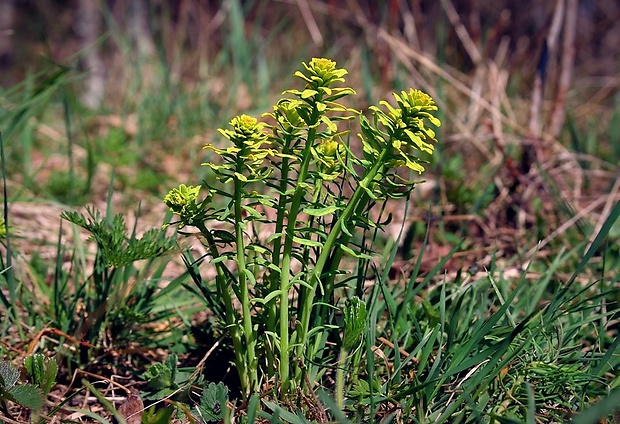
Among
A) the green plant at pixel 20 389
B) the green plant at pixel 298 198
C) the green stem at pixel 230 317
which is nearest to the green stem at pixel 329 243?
the green plant at pixel 298 198

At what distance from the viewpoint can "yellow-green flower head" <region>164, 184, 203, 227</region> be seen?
1.07m

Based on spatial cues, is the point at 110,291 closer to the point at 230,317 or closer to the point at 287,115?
the point at 230,317

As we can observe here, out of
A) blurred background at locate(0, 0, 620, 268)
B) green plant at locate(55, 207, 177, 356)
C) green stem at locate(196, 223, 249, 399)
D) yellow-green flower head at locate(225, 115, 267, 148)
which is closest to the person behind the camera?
yellow-green flower head at locate(225, 115, 267, 148)

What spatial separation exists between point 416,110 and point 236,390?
0.66 metres

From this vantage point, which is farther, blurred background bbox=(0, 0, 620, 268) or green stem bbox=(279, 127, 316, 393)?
blurred background bbox=(0, 0, 620, 268)

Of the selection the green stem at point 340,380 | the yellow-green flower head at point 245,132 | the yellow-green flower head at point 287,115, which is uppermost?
the yellow-green flower head at point 287,115

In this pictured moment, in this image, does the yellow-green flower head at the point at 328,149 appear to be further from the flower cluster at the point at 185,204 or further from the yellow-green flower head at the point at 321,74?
the flower cluster at the point at 185,204

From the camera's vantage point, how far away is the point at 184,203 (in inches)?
42.4

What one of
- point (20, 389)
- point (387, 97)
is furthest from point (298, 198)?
point (387, 97)

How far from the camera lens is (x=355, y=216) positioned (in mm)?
1123

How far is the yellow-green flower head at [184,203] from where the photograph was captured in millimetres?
1073

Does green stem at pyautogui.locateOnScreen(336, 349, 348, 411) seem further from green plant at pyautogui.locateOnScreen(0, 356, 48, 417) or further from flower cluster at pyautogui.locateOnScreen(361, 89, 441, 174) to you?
green plant at pyautogui.locateOnScreen(0, 356, 48, 417)

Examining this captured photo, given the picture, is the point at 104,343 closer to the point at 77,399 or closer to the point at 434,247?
the point at 77,399

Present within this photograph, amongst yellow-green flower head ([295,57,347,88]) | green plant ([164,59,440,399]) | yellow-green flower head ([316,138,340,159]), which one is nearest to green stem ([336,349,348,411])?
green plant ([164,59,440,399])
